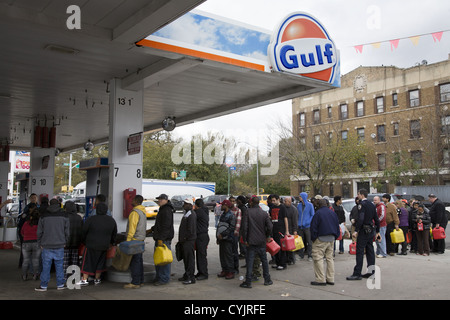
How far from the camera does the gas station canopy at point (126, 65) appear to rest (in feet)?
24.2

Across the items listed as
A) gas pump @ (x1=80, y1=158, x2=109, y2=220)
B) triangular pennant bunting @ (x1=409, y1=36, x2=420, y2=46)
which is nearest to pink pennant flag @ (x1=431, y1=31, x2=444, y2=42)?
triangular pennant bunting @ (x1=409, y1=36, x2=420, y2=46)

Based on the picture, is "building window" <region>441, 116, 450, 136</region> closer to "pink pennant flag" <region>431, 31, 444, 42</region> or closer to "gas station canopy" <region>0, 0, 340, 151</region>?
"pink pennant flag" <region>431, 31, 444, 42</region>

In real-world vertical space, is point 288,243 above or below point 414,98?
below

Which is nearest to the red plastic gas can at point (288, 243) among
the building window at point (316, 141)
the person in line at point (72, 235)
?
the person in line at point (72, 235)

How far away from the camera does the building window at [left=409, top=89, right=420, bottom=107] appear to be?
41853 millimetres

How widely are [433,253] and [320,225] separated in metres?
6.88

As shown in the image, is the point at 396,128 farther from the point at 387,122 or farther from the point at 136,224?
the point at 136,224

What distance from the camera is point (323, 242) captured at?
8.52 m

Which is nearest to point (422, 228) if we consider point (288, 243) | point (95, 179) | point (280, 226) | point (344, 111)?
point (280, 226)

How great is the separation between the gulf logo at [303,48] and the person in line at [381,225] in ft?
12.6

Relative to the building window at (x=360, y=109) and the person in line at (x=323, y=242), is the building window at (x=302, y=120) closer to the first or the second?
the building window at (x=360, y=109)

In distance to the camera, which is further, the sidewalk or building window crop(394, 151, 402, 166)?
building window crop(394, 151, 402, 166)

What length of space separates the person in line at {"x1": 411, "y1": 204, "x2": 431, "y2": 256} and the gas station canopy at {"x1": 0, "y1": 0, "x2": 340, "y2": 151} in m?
5.20

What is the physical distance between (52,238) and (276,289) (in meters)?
4.55
